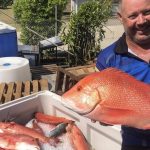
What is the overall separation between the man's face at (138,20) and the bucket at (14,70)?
4.47 m

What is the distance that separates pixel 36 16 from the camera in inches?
463

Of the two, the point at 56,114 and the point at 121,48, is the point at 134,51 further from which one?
the point at 56,114

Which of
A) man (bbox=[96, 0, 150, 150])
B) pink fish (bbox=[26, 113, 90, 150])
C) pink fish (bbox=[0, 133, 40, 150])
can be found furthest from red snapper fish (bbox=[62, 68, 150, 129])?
pink fish (bbox=[26, 113, 90, 150])

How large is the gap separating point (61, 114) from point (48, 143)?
0.56 meters

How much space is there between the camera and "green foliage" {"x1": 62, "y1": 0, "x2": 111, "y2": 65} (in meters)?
9.61

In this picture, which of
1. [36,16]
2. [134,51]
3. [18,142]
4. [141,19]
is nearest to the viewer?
[141,19]

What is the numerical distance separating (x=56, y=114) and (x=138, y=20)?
96.8 inches

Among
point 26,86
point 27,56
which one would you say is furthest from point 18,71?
point 27,56

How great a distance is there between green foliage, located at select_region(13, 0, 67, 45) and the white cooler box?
5.44 metres

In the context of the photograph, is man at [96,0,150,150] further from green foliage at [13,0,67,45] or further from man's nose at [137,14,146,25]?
green foliage at [13,0,67,45]

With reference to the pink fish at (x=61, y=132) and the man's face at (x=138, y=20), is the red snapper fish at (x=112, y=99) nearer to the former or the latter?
the man's face at (x=138, y=20)

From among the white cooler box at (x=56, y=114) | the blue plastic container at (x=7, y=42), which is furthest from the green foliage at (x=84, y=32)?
the white cooler box at (x=56, y=114)

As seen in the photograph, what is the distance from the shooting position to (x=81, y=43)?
9.70m

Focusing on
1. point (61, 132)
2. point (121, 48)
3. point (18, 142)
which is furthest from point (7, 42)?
point (121, 48)
